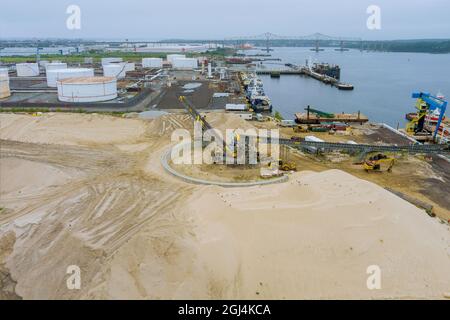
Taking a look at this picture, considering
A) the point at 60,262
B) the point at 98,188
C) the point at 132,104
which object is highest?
the point at 132,104

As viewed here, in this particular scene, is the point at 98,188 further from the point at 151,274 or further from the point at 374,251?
the point at 374,251

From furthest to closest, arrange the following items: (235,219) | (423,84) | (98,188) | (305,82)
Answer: (305,82)
(423,84)
(98,188)
(235,219)

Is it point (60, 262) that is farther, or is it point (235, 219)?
point (235, 219)

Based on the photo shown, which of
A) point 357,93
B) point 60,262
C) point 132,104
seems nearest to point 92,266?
point 60,262

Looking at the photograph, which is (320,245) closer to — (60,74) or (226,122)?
(226,122)

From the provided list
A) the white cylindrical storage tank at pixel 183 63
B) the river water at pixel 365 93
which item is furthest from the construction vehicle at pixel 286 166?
the white cylindrical storage tank at pixel 183 63

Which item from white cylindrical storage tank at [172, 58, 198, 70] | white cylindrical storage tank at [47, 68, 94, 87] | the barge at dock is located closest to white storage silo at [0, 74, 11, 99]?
white cylindrical storage tank at [47, 68, 94, 87]

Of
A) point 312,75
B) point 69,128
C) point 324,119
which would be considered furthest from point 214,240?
point 312,75

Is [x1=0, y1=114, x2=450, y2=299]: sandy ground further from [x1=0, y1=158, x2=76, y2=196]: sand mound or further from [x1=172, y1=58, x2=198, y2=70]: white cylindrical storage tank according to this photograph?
[x1=172, y1=58, x2=198, y2=70]: white cylindrical storage tank

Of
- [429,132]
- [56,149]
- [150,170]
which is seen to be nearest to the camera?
[150,170]
